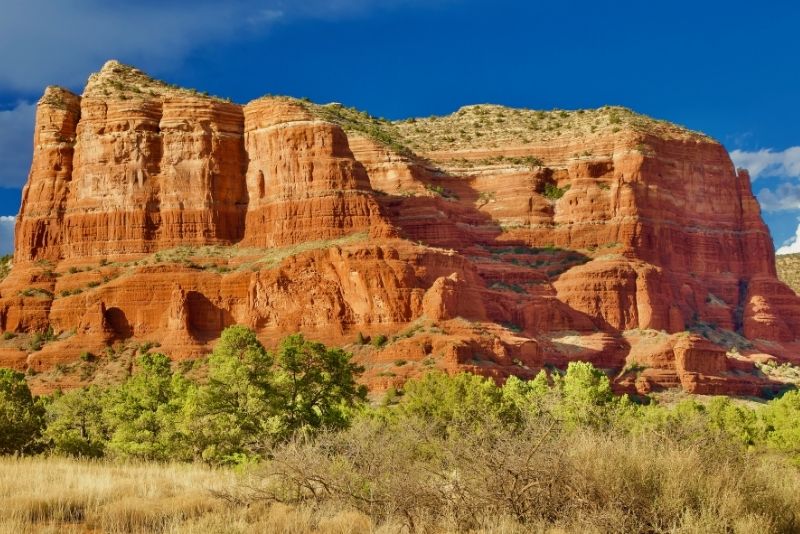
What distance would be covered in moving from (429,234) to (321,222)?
1722 centimetres

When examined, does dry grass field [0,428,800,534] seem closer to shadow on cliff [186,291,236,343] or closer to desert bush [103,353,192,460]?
desert bush [103,353,192,460]

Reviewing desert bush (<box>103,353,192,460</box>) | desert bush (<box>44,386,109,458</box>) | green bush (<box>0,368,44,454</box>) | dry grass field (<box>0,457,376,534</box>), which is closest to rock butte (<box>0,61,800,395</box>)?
desert bush (<box>44,386,109,458</box>)

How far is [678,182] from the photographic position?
116 meters

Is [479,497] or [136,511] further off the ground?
[479,497]

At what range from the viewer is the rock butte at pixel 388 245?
82125mm

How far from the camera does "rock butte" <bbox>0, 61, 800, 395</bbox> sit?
8212 cm

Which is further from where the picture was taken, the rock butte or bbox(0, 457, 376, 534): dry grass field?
the rock butte

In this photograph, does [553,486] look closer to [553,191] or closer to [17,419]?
[17,419]

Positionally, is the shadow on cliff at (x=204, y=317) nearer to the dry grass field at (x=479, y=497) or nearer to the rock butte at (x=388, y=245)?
the rock butte at (x=388, y=245)

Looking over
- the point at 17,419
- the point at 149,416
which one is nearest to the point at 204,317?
the point at 149,416

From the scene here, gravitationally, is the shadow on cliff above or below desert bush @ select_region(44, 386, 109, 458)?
above

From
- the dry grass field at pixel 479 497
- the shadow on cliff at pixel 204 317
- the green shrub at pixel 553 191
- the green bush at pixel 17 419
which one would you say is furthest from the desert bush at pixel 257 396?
the green shrub at pixel 553 191

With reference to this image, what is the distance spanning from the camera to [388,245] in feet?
273

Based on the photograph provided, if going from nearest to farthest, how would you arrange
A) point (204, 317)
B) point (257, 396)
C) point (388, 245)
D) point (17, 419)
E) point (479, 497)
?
point (479, 497)
point (17, 419)
point (257, 396)
point (388, 245)
point (204, 317)
